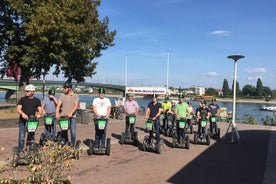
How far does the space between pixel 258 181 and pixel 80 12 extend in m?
16.8

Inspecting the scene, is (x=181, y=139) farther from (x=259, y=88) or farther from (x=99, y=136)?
(x=259, y=88)

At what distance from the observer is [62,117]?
9664mm

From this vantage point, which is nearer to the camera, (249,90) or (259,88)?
(259,88)

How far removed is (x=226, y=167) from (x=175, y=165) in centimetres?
138

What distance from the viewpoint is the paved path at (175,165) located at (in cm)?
785

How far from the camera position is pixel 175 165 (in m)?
9.48

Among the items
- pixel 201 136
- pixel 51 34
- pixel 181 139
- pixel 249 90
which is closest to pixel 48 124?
pixel 181 139

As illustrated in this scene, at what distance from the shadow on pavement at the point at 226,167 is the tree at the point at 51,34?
11.2 metres

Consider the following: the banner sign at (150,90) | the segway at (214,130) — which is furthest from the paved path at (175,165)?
the banner sign at (150,90)

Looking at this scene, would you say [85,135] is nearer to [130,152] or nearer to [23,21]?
[130,152]

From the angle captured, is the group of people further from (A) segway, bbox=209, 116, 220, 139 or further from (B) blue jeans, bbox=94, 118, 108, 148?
(A) segway, bbox=209, 116, 220, 139

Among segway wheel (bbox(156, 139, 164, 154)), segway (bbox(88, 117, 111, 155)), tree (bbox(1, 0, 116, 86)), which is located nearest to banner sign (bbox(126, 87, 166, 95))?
tree (bbox(1, 0, 116, 86))

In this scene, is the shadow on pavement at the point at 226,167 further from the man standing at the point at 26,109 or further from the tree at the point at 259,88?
the tree at the point at 259,88

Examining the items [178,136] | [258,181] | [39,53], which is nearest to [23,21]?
[39,53]
